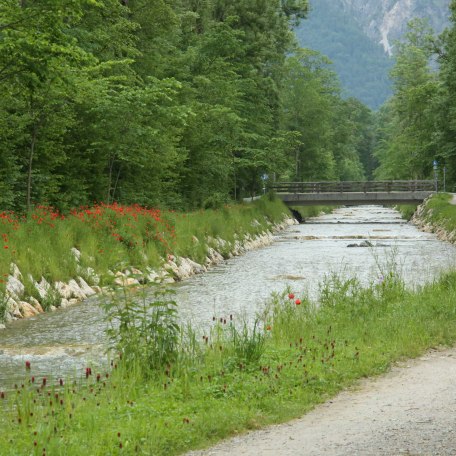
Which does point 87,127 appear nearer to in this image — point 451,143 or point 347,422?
point 347,422

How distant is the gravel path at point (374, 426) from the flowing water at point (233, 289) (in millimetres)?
3491

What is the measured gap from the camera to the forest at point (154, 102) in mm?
17305

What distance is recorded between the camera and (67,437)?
20.0 ft

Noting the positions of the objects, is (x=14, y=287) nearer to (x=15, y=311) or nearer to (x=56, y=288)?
(x=15, y=311)

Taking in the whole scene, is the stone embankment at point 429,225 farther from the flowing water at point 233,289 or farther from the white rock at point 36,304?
the white rock at point 36,304

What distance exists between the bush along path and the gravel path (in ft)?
10.5

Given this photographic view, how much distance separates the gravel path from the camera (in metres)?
6.04

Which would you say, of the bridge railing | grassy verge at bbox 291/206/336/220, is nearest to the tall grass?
the bridge railing

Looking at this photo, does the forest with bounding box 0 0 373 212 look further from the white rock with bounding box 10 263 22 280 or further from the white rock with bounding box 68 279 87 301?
the white rock with bounding box 68 279 87 301

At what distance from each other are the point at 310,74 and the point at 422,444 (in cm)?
6859

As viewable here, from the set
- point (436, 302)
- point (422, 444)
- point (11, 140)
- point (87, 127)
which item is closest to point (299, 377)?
point (422, 444)

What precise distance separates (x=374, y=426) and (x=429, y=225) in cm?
3994

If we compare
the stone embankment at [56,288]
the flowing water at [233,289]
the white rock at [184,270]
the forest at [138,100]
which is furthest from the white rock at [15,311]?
the white rock at [184,270]

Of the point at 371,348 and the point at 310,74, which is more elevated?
the point at 310,74
